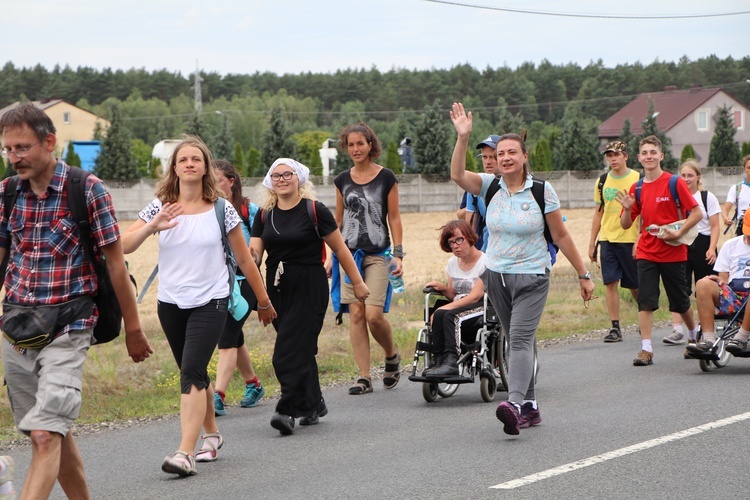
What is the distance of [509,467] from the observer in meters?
6.66

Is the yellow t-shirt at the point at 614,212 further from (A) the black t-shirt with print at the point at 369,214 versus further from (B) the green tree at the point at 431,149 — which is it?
(B) the green tree at the point at 431,149

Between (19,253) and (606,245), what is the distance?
30.5 feet

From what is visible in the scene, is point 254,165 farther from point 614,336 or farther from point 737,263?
point 737,263

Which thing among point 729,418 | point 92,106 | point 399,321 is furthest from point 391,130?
point 729,418

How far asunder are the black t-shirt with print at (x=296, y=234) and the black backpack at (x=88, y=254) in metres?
2.80

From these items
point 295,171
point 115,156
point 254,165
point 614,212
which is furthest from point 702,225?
point 115,156

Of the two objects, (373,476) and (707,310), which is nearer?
(373,476)

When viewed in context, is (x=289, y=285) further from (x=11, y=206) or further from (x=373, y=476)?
(x=11, y=206)

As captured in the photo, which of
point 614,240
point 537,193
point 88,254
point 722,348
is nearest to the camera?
point 88,254

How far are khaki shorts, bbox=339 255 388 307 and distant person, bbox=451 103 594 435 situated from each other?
2.11m

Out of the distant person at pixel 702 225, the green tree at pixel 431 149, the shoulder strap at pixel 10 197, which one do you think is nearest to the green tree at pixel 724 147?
the green tree at pixel 431 149

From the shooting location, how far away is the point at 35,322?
5.20m

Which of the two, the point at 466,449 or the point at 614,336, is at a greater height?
the point at 466,449

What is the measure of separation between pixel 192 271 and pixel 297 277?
1470 mm
